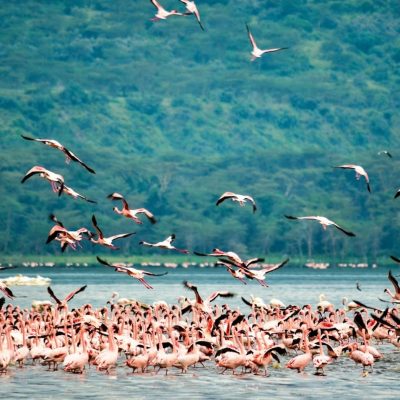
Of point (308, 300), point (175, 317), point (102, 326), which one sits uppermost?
point (102, 326)

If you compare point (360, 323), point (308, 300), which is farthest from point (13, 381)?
point (308, 300)

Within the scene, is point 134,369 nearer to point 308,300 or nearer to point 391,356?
point 391,356

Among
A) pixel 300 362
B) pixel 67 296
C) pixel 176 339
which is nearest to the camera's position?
pixel 300 362

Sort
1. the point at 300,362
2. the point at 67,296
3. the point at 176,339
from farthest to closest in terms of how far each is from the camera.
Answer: the point at 67,296
the point at 176,339
the point at 300,362

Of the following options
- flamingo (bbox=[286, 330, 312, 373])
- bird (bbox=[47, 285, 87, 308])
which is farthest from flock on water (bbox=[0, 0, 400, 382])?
bird (bbox=[47, 285, 87, 308])

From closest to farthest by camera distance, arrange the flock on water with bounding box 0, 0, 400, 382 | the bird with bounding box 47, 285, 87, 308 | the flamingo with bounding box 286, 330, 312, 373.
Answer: the flock on water with bounding box 0, 0, 400, 382 → the flamingo with bounding box 286, 330, 312, 373 → the bird with bounding box 47, 285, 87, 308

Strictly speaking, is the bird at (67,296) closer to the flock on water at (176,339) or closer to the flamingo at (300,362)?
the flock on water at (176,339)

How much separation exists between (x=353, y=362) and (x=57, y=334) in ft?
34.3

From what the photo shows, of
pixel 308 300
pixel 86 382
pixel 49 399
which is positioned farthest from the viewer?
pixel 308 300

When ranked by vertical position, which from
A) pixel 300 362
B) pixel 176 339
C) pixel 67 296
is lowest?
pixel 176 339

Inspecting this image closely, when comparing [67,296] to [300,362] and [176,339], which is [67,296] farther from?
[300,362]

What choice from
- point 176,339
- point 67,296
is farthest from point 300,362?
point 67,296

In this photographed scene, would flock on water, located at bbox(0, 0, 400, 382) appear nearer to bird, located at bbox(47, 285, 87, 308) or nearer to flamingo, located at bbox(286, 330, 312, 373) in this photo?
flamingo, located at bbox(286, 330, 312, 373)

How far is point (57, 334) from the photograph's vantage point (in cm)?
4312
